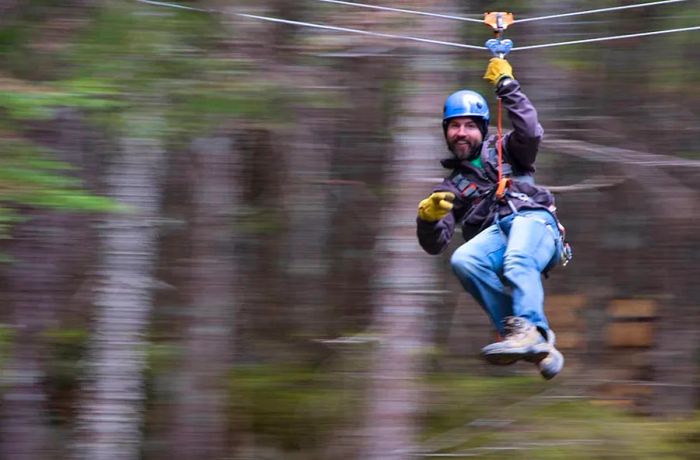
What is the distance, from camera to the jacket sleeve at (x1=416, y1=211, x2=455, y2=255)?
17.0 ft

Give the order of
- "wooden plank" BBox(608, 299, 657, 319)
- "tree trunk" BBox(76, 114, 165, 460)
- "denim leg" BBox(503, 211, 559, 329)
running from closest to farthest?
"denim leg" BBox(503, 211, 559, 329) < "tree trunk" BBox(76, 114, 165, 460) < "wooden plank" BBox(608, 299, 657, 319)

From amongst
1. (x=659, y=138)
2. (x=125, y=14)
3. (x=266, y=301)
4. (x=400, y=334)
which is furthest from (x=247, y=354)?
(x=125, y=14)

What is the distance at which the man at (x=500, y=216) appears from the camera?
16.0 feet

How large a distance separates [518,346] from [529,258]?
436 mm

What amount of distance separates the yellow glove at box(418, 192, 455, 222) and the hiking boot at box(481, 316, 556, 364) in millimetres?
520

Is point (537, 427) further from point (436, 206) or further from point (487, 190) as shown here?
point (436, 206)

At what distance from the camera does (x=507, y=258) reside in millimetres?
4918

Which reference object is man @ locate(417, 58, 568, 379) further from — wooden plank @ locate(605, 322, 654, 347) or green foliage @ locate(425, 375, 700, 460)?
wooden plank @ locate(605, 322, 654, 347)

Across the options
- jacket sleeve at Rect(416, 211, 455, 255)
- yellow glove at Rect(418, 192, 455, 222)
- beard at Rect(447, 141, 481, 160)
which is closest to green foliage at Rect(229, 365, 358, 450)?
jacket sleeve at Rect(416, 211, 455, 255)

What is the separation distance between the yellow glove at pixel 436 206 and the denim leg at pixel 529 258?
311mm

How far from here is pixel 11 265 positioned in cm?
812

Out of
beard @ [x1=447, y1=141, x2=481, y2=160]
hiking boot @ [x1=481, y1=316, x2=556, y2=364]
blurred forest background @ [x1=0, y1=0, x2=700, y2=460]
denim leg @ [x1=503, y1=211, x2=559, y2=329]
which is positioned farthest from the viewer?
blurred forest background @ [x1=0, y1=0, x2=700, y2=460]

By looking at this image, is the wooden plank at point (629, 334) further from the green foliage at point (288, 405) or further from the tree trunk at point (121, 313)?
the tree trunk at point (121, 313)

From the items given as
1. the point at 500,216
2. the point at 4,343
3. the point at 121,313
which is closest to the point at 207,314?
the point at 121,313
